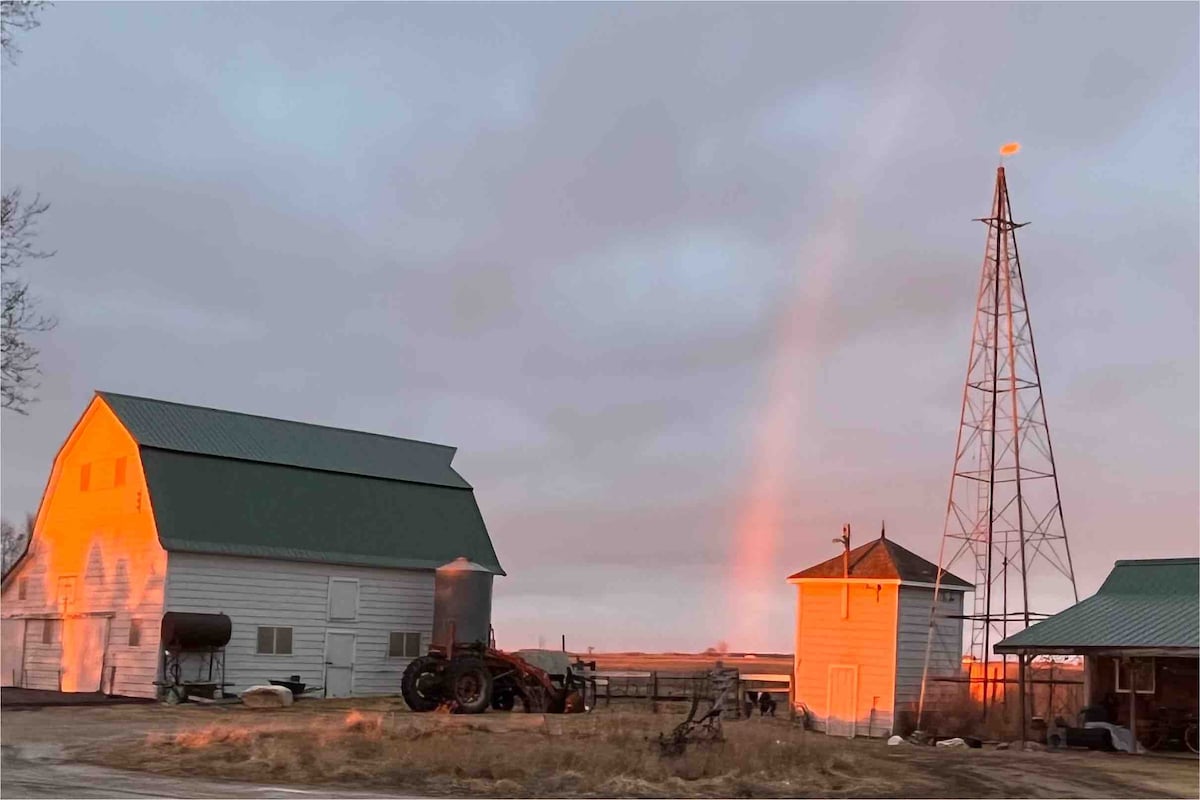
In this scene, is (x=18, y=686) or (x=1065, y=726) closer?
(x=1065, y=726)

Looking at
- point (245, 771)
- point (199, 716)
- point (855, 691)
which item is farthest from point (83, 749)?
point (855, 691)

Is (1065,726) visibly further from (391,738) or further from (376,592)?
(376,592)

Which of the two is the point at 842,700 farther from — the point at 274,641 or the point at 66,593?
the point at 66,593

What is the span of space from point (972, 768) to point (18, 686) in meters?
30.8

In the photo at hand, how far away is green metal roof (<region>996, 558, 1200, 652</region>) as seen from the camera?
98.3ft

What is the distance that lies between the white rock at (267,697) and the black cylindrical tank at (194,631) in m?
2.13

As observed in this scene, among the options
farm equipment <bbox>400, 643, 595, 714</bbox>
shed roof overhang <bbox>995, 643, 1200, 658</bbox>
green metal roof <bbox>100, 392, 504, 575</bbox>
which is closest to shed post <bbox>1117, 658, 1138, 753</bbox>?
shed roof overhang <bbox>995, 643, 1200, 658</bbox>

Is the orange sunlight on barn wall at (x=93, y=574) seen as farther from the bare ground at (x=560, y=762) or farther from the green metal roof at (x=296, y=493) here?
the bare ground at (x=560, y=762)

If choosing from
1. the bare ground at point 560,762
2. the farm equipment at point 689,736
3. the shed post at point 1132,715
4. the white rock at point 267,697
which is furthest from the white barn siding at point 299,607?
the shed post at point 1132,715

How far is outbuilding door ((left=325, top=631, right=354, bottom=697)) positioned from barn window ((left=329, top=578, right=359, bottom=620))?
58 cm

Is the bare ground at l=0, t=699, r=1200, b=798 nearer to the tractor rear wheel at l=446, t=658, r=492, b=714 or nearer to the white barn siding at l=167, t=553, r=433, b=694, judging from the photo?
the tractor rear wheel at l=446, t=658, r=492, b=714

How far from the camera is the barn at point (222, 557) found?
1556 inches

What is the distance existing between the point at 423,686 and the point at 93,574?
12.3 meters

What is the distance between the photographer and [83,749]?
22.9 metres
